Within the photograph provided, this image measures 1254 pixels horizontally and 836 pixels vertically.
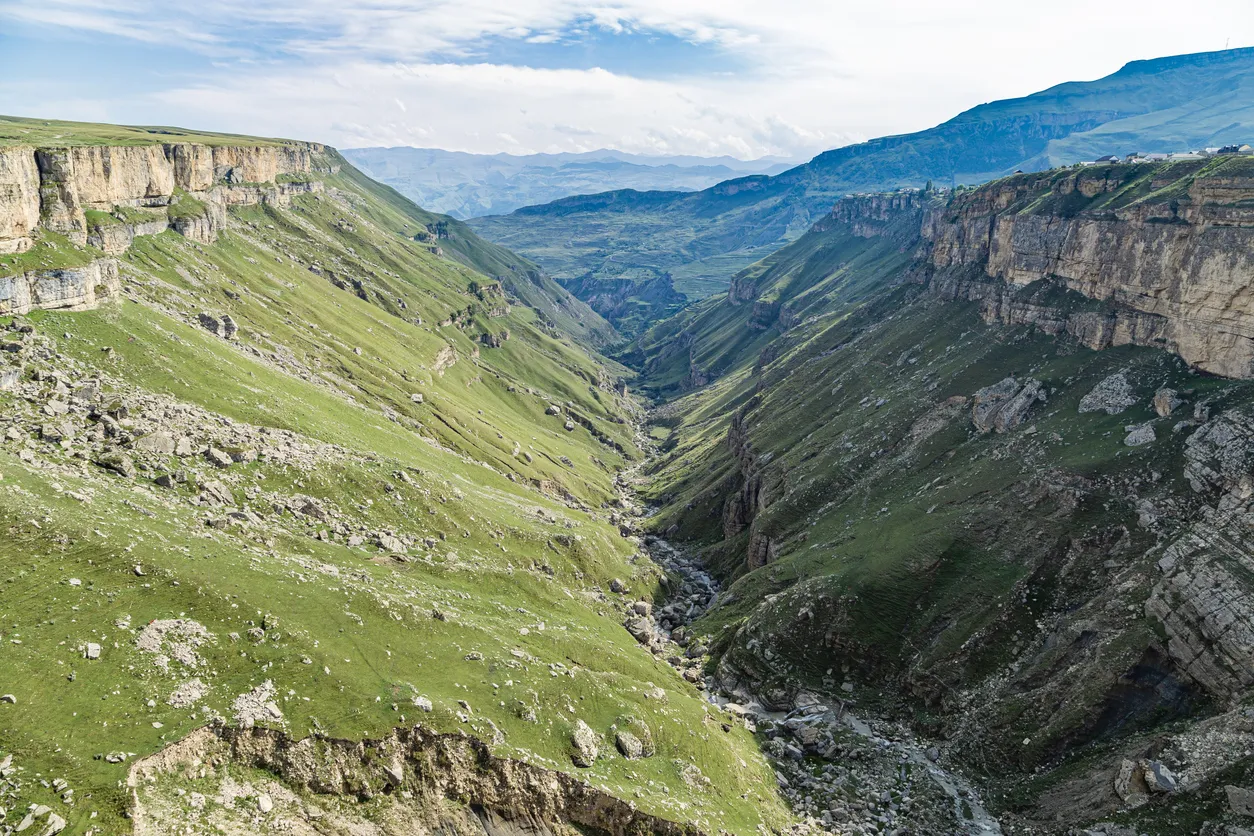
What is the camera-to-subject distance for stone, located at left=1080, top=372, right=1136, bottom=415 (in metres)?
114

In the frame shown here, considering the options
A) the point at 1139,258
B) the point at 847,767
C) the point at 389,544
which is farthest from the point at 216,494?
the point at 1139,258

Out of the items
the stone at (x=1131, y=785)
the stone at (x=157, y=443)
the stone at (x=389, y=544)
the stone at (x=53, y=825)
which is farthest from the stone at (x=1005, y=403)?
the stone at (x=53, y=825)

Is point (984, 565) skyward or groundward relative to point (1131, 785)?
skyward

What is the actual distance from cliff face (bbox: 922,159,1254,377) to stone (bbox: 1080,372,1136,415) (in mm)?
9418

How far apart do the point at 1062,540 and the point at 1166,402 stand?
2872cm

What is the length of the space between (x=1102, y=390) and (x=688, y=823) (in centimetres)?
10375

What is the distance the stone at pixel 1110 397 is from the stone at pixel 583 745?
331 ft

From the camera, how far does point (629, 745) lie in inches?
2739

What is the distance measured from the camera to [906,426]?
508 ft

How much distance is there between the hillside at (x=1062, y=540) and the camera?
241ft

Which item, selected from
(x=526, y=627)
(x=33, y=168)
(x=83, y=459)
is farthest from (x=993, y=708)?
(x=33, y=168)

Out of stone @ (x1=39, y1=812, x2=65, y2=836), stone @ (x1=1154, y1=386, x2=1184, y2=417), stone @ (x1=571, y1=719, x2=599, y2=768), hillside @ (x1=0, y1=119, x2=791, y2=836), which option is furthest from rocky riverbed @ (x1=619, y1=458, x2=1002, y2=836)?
stone @ (x1=1154, y1=386, x2=1184, y2=417)

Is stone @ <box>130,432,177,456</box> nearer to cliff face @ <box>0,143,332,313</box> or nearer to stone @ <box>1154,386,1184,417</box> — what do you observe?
cliff face @ <box>0,143,332,313</box>

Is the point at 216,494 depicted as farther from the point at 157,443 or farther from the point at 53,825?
the point at 53,825
